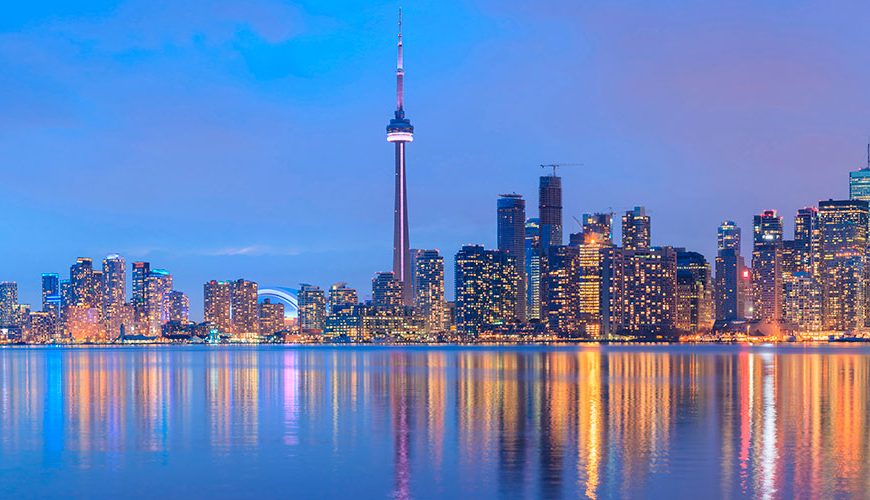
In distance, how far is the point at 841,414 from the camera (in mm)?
70375

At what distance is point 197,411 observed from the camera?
75.4m

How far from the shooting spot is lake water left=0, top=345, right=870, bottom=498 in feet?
141

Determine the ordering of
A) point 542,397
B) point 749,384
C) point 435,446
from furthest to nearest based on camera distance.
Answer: point 749,384 → point 542,397 → point 435,446

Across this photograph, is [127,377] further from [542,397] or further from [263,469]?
[263,469]

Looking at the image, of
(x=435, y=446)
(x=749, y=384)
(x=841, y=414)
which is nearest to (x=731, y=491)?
(x=435, y=446)

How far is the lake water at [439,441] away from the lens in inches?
1689

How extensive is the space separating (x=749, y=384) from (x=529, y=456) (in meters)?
60.6

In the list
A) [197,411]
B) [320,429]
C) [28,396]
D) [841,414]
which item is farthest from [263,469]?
[28,396]

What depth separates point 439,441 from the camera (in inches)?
2213

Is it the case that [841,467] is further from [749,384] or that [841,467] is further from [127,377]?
[127,377]

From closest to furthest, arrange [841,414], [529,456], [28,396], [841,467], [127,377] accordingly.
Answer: [841,467]
[529,456]
[841,414]
[28,396]
[127,377]

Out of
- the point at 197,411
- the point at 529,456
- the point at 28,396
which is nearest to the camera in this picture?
the point at 529,456

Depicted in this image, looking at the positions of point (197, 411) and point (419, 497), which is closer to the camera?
point (419, 497)

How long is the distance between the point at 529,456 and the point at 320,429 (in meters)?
16.8
